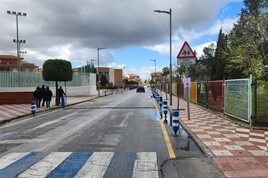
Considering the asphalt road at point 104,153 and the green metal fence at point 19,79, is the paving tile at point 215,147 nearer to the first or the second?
the asphalt road at point 104,153

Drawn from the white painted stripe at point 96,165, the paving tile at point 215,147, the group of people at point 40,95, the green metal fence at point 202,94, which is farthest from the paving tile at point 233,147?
the group of people at point 40,95

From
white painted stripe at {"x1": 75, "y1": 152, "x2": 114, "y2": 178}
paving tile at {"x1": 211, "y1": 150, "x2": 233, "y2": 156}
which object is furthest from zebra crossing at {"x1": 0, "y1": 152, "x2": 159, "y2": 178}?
paving tile at {"x1": 211, "y1": 150, "x2": 233, "y2": 156}

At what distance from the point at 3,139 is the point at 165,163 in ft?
20.0

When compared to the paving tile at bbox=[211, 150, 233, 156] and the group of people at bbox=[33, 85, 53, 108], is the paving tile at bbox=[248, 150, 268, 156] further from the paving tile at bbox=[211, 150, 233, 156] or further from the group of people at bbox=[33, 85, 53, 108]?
the group of people at bbox=[33, 85, 53, 108]

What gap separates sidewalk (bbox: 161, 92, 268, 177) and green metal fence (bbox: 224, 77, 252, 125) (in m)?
0.68

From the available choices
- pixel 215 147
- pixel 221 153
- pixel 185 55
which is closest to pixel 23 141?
pixel 215 147

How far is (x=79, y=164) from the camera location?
722 centimetres

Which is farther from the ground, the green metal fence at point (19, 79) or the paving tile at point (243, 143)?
the green metal fence at point (19, 79)

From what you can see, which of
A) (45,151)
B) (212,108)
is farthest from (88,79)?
(45,151)

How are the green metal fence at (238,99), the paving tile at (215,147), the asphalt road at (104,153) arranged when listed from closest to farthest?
the asphalt road at (104,153)
the paving tile at (215,147)
the green metal fence at (238,99)

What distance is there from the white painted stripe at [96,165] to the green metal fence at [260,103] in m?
6.60

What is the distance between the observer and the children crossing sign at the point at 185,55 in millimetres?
16031

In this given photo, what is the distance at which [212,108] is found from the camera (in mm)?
20141

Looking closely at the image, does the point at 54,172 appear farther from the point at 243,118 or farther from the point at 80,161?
the point at 243,118
